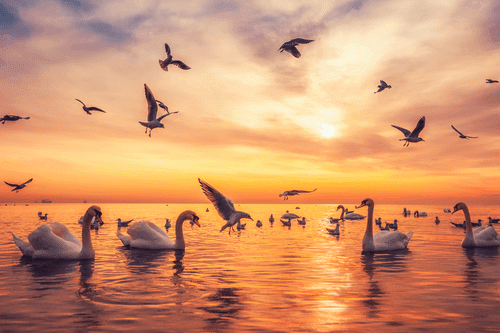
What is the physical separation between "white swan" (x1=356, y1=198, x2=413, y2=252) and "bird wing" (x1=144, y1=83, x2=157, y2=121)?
1136 centimetres

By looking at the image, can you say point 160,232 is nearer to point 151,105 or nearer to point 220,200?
point 151,105

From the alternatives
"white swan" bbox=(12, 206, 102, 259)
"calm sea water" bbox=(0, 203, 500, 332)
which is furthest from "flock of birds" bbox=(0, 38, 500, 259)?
"calm sea water" bbox=(0, 203, 500, 332)

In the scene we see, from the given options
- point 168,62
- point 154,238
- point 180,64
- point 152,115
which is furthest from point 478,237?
point 168,62

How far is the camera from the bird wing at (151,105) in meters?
18.2

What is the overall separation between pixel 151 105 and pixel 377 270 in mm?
12501

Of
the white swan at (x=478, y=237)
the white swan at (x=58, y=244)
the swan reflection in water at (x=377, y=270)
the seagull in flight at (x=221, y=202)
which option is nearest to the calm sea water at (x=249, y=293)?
the swan reflection in water at (x=377, y=270)

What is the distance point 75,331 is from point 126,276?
563cm

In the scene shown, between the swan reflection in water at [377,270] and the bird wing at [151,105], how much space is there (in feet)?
39.2

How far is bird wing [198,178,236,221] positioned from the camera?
532 inches

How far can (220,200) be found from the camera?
1355 cm

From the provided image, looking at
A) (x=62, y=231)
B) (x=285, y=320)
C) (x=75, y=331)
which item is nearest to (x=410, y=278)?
(x=285, y=320)

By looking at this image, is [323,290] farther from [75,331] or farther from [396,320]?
[75,331]

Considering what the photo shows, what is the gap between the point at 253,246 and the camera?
23484 millimetres

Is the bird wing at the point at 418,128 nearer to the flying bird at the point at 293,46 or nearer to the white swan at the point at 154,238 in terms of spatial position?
the flying bird at the point at 293,46
